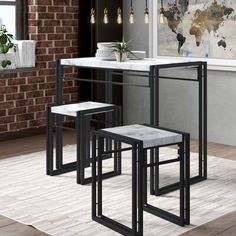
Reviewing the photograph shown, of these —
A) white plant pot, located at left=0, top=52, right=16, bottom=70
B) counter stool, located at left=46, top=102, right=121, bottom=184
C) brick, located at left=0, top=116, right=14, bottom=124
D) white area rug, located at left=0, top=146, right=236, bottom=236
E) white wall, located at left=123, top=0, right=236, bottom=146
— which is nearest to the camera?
white area rug, located at left=0, top=146, right=236, bottom=236

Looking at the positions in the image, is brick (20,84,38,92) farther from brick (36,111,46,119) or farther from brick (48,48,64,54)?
brick (48,48,64,54)

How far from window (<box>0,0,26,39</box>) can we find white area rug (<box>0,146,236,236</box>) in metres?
1.66

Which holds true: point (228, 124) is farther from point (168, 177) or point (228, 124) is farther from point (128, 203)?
point (128, 203)

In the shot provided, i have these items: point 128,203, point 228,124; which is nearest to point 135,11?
point 228,124

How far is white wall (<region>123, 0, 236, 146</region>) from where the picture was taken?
537 cm

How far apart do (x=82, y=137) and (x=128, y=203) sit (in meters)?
0.66

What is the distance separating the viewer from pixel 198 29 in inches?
215

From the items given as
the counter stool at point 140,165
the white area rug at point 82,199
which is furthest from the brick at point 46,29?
the counter stool at point 140,165

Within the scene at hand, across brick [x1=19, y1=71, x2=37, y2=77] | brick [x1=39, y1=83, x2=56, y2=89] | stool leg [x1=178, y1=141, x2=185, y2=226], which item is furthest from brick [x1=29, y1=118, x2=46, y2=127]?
stool leg [x1=178, y1=141, x2=185, y2=226]

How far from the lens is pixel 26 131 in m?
5.82

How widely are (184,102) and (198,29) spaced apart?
29.4 inches

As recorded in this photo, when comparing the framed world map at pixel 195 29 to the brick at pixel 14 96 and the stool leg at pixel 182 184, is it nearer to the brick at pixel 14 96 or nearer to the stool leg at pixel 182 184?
the brick at pixel 14 96

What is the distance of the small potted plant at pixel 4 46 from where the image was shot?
209 inches

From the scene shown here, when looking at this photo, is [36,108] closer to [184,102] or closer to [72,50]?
[72,50]
